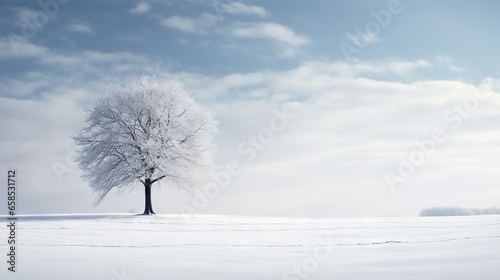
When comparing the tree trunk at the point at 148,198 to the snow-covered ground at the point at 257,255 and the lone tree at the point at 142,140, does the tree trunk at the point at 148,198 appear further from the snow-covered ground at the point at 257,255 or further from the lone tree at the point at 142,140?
the snow-covered ground at the point at 257,255

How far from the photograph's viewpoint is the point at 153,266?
34.4 ft

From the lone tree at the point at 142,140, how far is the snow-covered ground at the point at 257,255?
12971mm

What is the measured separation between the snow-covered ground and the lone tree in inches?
511

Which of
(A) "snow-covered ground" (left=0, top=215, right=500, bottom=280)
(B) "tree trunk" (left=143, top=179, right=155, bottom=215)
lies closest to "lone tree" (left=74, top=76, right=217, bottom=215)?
(B) "tree trunk" (left=143, top=179, right=155, bottom=215)

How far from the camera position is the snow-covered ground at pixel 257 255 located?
9.50m

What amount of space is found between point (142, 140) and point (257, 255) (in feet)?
69.7

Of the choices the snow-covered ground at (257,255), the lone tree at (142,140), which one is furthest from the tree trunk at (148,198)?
the snow-covered ground at (257,255)

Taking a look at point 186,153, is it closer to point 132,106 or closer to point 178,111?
point 178,111

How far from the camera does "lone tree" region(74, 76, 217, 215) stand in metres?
32.2

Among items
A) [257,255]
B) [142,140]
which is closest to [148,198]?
[142,140]

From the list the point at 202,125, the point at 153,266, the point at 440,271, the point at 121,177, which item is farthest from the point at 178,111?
the point at 440,271

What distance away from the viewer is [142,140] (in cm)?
3222

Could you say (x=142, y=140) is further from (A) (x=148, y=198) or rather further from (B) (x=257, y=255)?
(B) (x=257, y=255)

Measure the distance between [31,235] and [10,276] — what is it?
796 centimetres
